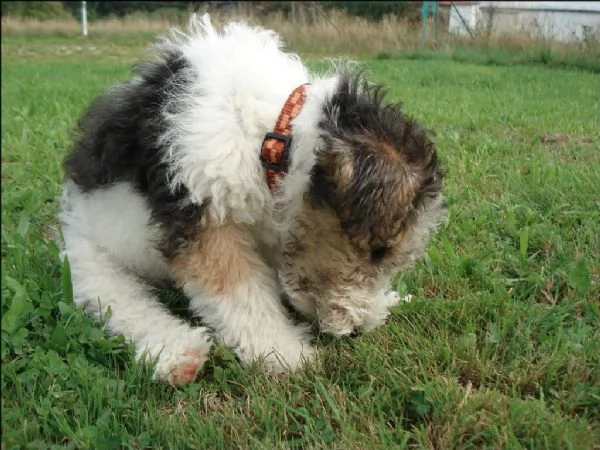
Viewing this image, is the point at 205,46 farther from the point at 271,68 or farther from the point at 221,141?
the point at 221,141

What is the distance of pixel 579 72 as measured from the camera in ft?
15.4

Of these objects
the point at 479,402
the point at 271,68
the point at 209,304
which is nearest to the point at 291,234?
the point at 209,304

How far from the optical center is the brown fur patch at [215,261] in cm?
221

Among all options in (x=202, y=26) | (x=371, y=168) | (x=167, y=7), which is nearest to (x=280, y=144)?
(x=371, y=168)

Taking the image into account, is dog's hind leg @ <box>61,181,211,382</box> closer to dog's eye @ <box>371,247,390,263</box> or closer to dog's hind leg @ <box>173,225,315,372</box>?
dog's hind leg @ <box>173,225,315,372</box>

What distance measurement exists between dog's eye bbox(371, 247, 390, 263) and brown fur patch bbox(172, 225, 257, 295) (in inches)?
19.7

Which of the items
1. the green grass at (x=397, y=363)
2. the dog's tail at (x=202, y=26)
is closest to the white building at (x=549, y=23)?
the green grass at (x=397, y=363)

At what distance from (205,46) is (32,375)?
1458 millimetres

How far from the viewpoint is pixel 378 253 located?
87.0 inches

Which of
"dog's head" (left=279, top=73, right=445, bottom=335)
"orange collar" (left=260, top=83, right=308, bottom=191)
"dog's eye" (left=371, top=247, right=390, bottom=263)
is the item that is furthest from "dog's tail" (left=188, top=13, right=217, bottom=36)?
"dog's eye" (left=371, top=247, right=390, bottom=263)

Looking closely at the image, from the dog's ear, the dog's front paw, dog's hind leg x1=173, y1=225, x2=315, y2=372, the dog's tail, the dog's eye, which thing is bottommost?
the dog's front paw

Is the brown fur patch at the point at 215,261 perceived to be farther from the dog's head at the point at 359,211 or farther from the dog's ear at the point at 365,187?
the dog's ear at the point at 365,187

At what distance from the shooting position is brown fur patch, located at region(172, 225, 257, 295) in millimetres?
2215

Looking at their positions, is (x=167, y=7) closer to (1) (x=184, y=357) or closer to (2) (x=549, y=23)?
(2) (x=549, y=23)
